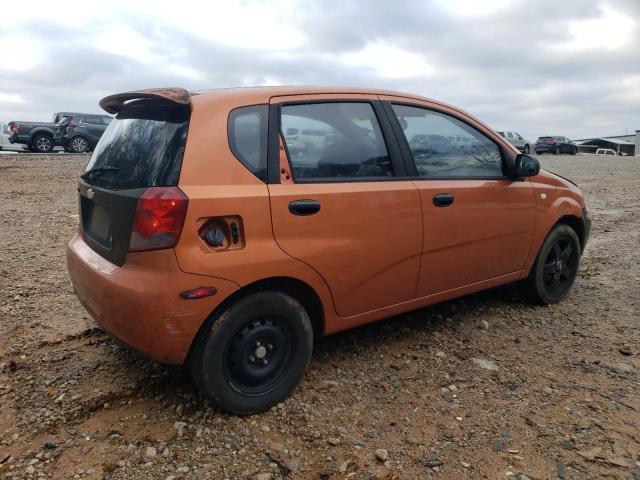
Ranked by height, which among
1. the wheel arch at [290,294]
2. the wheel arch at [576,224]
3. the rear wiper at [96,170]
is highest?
the rear wiper at [96,170]

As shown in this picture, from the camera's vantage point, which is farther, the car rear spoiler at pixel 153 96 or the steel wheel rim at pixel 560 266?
the steel wheel rim at pixel 560 266

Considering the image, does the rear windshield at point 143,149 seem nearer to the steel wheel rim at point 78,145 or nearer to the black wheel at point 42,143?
the steel wheel rim at point 78,145

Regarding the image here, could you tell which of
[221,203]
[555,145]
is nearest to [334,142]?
[221,203]

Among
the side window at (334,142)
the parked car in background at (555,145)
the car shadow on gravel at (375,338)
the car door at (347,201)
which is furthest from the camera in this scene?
the parked car in background at (555,145)

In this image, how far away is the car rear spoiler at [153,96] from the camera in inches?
101

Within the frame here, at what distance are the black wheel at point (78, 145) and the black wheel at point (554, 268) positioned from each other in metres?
19.1

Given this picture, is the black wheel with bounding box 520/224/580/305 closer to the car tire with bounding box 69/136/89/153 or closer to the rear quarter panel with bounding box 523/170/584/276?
the rear quarter panel with bounding box 523/170/584/276

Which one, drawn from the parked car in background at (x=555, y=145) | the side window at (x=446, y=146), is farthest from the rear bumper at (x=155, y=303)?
the parked car in background at (x=555, y=145)

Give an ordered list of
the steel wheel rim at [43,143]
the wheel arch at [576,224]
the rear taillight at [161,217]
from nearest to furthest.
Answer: the rear taillight at [161,217], the wheel arch at [576,224], the steel wheel rim at [43,143]

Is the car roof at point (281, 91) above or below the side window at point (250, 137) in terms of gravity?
above

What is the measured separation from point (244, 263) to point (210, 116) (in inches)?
29.1

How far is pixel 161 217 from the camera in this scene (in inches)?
93.3

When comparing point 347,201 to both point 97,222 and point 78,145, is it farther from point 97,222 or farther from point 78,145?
point 78,145

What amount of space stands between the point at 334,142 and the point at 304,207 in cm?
50
